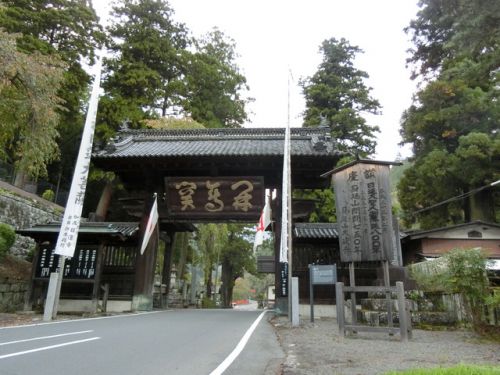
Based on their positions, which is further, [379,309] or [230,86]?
[230,86]

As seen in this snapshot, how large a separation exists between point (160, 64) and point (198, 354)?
23.4 meters

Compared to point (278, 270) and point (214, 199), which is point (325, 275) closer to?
point (278, 270)

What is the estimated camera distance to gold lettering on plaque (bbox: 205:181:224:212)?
49.1ft

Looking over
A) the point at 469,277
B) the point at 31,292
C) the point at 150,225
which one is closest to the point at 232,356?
the point at 469,277

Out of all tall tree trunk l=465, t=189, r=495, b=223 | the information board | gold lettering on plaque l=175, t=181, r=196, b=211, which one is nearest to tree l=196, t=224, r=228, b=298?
gold lettering on plaque l=175, t=181, r=196, b=211

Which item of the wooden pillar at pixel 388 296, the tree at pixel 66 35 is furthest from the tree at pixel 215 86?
the wooden pillar at pixel 388 296

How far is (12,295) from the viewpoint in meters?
14.4

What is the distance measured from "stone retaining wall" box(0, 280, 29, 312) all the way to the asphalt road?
686 cm

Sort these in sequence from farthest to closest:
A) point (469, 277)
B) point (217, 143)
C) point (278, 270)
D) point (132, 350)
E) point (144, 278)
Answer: point (217, 143) < point (144, 278) < point (278, 270) < point (469, 277) < point (132, 350)

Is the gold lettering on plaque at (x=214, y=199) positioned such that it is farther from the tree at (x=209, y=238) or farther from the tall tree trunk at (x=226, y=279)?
the tall tree trunk at (x=226, y=279)

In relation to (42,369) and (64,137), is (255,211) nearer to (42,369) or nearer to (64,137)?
(42,369)

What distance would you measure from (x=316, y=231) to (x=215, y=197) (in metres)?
4.43

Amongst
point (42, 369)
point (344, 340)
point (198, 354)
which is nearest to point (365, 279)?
point (344, 340)

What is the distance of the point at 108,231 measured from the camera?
13.8 meters
